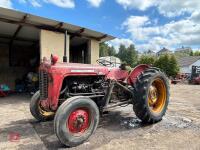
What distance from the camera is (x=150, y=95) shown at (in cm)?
521

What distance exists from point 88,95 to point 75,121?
0.83 m

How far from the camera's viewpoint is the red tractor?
151 inches

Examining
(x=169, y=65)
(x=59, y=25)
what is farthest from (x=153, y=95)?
(x=169, y=65)

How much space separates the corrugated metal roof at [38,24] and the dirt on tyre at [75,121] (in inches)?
200

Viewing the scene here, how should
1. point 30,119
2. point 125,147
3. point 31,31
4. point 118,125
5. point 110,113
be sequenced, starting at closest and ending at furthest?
point 125,147 < point 118,125 < point 30,119 < point 110,113 < point 31,31

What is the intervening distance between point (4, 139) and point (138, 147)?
2376 mm

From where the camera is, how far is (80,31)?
32.3 feet

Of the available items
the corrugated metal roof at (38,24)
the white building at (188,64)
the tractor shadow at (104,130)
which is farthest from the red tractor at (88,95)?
the white building at (188,64)

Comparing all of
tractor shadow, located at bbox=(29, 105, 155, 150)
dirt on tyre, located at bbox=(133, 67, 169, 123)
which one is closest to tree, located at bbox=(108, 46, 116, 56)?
dirt on tyre, located at bbox=(133, 67, 169, 123)

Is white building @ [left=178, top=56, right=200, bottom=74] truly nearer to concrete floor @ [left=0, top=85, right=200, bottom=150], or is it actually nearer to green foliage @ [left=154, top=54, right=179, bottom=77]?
green foliage @ [left=154, top=54, right=179, bottom=77]

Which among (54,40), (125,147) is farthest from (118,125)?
(54,40)

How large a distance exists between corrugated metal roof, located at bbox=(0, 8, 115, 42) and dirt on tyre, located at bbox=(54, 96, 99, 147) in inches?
200

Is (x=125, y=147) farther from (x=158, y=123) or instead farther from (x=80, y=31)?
(x=80, y=31)

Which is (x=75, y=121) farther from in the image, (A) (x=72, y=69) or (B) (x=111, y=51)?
(B) (x=111, y=51)
